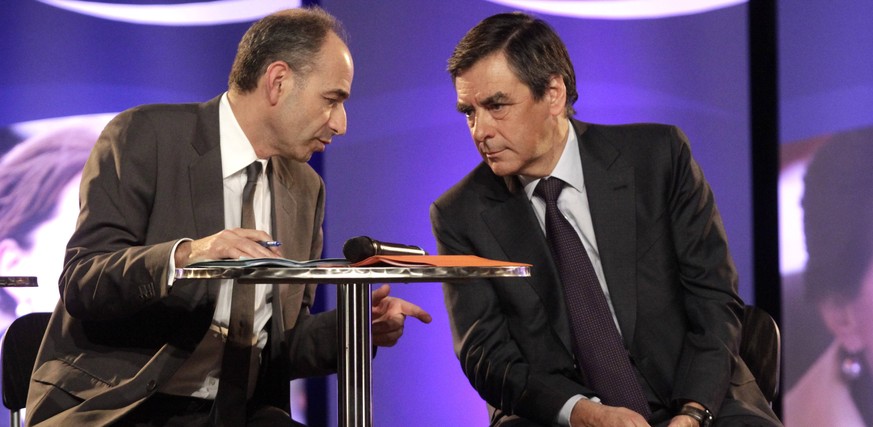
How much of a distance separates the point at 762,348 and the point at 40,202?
334cm

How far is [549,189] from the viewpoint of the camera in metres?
3.18

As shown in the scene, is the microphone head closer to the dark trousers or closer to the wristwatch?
the dark trousers

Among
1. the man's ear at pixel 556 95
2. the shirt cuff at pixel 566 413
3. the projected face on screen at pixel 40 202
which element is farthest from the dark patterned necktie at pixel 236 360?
the projected face on screen at pixel 40 202

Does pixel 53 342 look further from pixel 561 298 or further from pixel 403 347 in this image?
pixel 403 347

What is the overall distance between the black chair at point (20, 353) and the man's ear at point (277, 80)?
1170 millimetres

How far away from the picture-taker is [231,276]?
2117 mm

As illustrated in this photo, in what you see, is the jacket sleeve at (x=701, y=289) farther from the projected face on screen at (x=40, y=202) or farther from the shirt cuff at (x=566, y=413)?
the projected face on screen at (x=40, y=202)

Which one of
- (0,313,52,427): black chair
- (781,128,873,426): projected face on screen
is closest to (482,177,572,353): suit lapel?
(0,313,52,427): black chair

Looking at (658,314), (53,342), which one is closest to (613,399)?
(658,314)

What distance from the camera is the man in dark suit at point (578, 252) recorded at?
3000mm

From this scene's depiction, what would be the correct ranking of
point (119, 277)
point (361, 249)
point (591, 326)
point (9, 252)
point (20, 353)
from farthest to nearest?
point (9, 252)
point (20, 353)
point (591, 326)
point (119, 277)
point (361, 249)

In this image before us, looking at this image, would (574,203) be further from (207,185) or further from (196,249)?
(196,249)

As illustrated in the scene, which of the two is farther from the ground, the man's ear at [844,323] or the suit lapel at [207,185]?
the suit lapel at [207,185]

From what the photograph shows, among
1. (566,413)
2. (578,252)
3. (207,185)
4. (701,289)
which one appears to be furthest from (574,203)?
(207,185)
